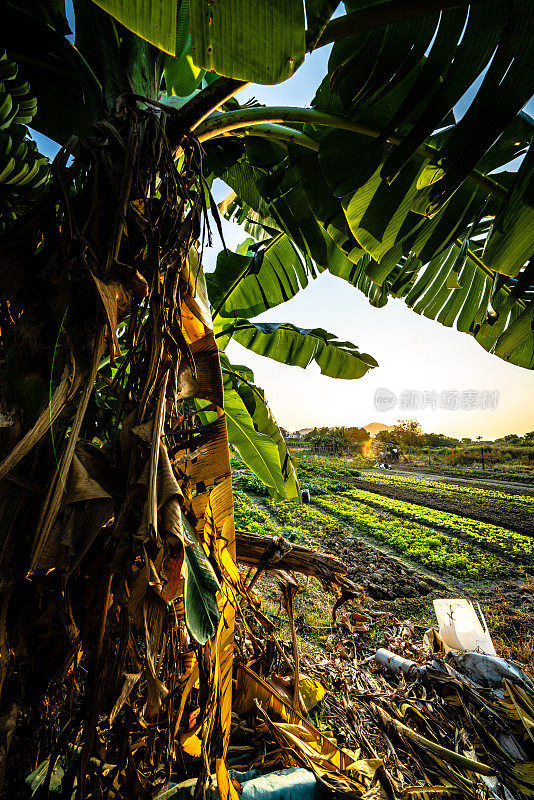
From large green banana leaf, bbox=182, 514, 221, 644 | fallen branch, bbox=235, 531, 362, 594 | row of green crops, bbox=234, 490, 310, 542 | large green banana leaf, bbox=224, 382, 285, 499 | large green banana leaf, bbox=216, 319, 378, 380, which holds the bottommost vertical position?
row of green crops, bbox=234, 490, 310, 542

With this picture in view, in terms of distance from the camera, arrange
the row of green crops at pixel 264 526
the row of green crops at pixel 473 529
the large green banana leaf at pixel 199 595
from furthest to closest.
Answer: the row of green crops at pixel 473 529
the row of green crops at pixel 264 526
the large green banana leaf at pixel 199 595

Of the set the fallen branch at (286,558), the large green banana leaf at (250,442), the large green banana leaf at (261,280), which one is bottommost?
the fallen branch at (286,558)

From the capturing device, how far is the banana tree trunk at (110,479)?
640 millimetres

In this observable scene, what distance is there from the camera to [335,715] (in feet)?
5.55

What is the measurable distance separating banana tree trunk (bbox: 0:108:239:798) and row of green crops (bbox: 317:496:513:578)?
510cm

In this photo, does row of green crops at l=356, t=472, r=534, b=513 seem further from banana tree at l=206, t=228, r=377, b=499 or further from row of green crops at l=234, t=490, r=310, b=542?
banana tree at l=206, t=228, r=377, b=499

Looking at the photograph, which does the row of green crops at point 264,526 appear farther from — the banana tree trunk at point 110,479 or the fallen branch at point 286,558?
the banana tree trunk at point 110,479

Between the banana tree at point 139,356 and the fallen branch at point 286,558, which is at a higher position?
the banana tree at point 139,356

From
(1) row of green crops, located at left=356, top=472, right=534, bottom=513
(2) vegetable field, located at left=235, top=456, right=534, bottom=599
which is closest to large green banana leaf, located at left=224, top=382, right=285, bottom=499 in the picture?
(2) vegetable field, located at left=235, top=456, right=534, bottom=599

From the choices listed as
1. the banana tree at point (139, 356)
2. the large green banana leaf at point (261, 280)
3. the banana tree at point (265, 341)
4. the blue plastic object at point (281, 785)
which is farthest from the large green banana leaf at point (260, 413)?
the blue plastic object at point (281, 785)

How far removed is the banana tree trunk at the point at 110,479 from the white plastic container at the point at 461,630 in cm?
225

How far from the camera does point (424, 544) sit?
232 inches

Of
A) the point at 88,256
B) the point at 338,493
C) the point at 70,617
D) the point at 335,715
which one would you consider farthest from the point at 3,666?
the point at 338,493

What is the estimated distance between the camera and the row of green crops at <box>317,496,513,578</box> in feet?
16.2
